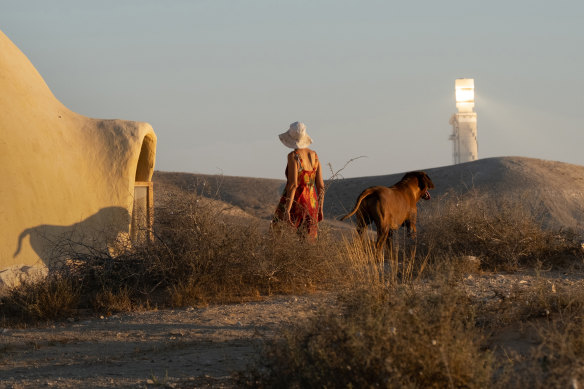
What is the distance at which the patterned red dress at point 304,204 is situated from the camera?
922 cm

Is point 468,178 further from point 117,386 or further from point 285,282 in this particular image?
point 117,386

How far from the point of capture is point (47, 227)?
9695 mm

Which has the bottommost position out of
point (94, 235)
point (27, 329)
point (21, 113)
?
point (27, 329)

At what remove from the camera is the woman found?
360 inches

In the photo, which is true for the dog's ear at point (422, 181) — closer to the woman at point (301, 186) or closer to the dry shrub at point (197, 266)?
the woman at point (301, 186)

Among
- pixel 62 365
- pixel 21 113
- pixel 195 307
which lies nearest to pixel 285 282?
pixel 195 307

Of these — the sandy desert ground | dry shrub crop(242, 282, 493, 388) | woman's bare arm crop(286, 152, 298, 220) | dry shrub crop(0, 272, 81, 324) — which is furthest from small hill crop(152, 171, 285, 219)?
dry shrub crop(242, 282, 493, 388)

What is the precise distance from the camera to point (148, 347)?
6.10 m

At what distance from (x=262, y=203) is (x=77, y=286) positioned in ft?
103

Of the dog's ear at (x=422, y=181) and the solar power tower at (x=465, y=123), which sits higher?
the solar power tower at (x=465, y=123)

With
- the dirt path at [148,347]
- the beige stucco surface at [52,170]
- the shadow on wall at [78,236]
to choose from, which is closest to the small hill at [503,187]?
the beige stucco surface at [52,170]

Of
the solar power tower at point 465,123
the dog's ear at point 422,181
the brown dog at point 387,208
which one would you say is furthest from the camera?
the solar power tower at point 465,123

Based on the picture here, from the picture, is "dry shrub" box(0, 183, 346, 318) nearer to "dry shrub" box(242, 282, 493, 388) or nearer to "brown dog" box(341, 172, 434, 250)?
"brown dog" box(341, 172, 434, 250)

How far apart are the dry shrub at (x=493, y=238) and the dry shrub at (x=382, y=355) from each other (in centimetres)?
688
